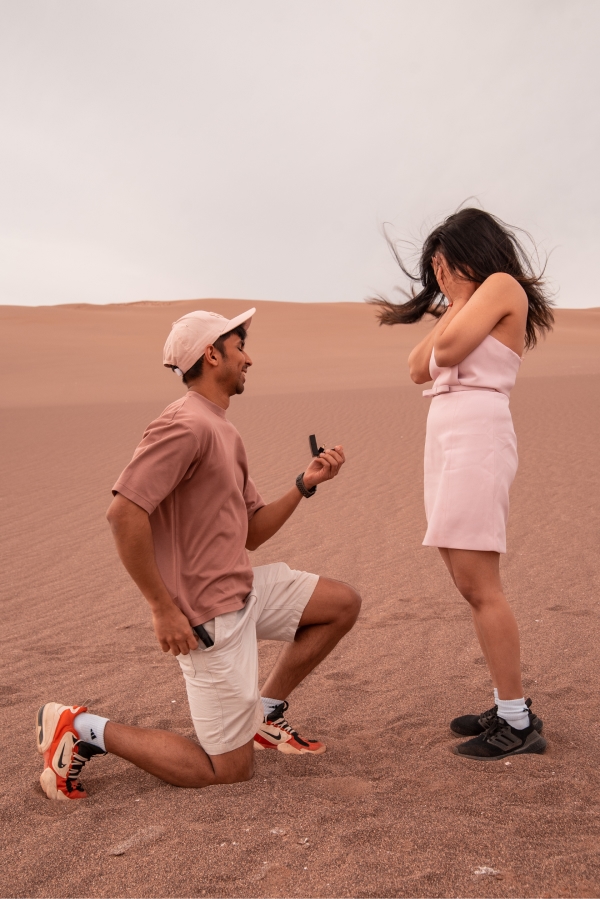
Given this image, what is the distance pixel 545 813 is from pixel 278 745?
44.5 inches

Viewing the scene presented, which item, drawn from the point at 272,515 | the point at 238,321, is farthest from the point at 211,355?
the point at 272,515

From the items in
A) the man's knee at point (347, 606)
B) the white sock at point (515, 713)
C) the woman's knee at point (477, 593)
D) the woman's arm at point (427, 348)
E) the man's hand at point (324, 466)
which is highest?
the woman's arm at point (427, 348)

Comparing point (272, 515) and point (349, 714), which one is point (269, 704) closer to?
point (349, 714)

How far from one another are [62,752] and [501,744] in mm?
1638

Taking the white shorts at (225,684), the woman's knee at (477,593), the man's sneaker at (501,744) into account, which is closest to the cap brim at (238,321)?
the white shorts at (225,684)

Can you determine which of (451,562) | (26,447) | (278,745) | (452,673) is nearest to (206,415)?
(451,562)

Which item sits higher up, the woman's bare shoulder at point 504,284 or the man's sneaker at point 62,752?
the woman's bare shoulder at point 504,284

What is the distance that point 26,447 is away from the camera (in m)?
14.7

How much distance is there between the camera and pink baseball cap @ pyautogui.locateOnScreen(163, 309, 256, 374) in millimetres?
2984

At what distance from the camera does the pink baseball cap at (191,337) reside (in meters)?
2.98

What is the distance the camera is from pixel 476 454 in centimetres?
299

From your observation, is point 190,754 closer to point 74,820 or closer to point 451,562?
Result: point 74,820

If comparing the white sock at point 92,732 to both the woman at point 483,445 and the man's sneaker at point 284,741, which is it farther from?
the woman at point 483,445

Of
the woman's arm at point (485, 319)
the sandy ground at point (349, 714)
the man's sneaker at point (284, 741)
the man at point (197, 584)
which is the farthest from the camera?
the man's sneaker at point (284, 741)
